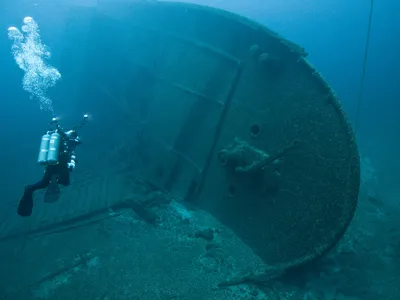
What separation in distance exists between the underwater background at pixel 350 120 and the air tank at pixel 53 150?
1.97m

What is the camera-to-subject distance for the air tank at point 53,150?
467cm

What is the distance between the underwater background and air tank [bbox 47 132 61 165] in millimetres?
1972

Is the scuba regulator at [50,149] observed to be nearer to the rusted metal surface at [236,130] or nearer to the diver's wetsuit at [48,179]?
the diver's wetsuit at [48,179]

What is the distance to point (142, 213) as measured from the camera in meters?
5.79

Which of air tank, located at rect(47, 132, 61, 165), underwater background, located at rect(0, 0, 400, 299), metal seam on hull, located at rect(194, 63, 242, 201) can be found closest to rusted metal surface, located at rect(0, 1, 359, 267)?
metal seam on hull, located at rect(194, 63, 242, 201)

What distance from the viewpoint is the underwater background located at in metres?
4.79

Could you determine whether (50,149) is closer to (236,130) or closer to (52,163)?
(52,163)

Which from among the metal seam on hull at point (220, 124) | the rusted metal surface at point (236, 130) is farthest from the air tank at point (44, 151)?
the metal seam on hull at point (220, 124)

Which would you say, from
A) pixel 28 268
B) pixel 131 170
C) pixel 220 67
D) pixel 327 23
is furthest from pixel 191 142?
pixel 327 23

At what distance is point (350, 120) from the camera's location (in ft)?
40.4

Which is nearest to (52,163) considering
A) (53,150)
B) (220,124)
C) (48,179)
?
(53,150)

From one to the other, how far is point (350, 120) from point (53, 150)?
12406mm

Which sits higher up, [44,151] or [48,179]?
[44,151]

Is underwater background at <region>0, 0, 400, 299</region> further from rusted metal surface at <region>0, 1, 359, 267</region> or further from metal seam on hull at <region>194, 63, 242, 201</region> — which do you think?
metal seam on hull at <region>194, 63, 242, 201</region>
